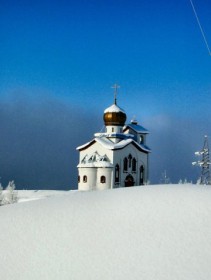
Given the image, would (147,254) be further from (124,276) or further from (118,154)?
(118,154)

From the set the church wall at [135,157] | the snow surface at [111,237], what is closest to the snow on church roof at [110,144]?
the church wall at [135,157]

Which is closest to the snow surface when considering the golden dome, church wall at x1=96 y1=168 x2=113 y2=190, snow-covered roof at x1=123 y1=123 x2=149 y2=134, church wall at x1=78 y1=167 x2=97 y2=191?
church wall at x1=96 y1=168 x2=113 y2=190

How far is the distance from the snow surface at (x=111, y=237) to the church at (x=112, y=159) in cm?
2644

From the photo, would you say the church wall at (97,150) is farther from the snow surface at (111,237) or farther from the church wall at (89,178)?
the snow surface at (111,237)

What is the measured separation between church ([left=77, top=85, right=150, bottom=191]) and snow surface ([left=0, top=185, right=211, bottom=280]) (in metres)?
26.4

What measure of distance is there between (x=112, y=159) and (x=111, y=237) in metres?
27.9

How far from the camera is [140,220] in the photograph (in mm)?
4562

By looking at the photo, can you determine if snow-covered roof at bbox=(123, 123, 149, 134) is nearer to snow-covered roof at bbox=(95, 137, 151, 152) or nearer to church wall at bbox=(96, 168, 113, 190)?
snow-covered roof at bbox=(95, 137, 151, 152)

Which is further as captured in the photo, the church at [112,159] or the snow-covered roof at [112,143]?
the snow-covered roof at [112,143]

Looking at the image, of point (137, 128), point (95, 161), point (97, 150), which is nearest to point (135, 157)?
point (97, 150)

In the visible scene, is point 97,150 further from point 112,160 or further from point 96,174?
point 96,174

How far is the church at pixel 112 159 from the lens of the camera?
31.9 metres

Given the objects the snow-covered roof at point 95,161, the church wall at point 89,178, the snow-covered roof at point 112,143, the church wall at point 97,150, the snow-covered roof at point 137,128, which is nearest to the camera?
the snow-covered roof at point 95,161

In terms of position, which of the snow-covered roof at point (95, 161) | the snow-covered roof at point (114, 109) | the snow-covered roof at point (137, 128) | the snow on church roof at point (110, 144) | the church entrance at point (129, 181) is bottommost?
the church entrance at point (129, 181)
